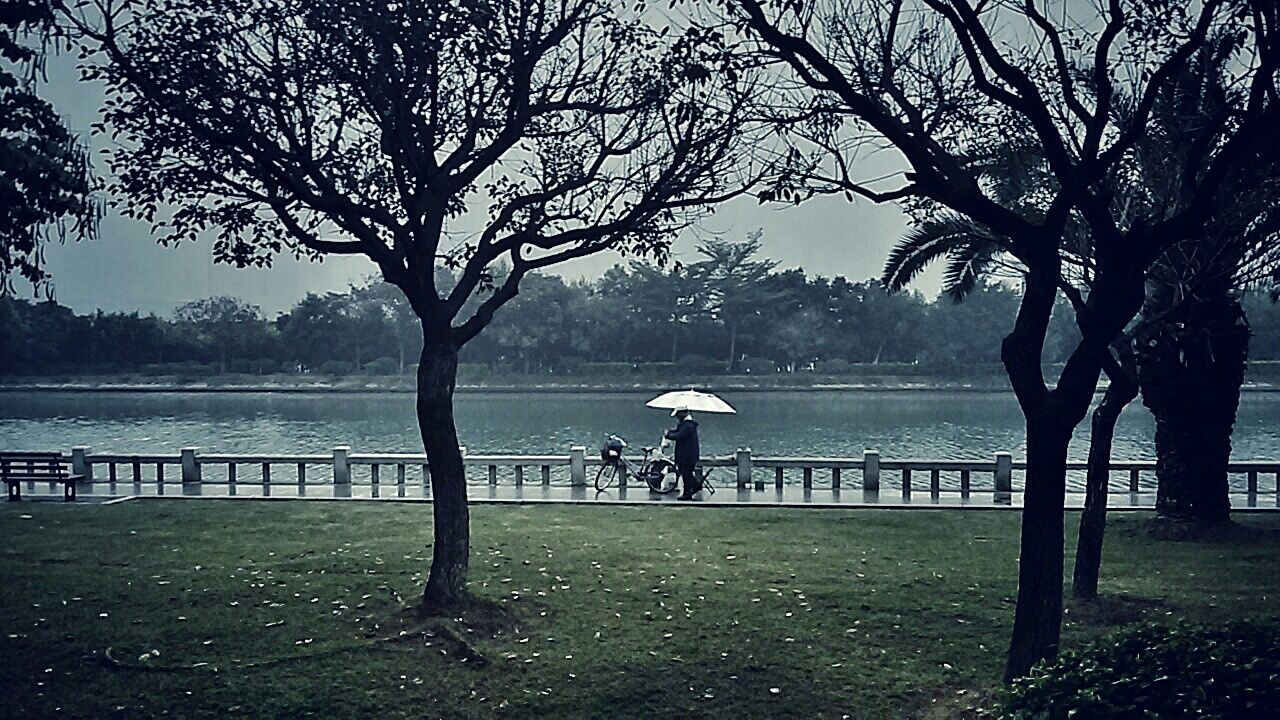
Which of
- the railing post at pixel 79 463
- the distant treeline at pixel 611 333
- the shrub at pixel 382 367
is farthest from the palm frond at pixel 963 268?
the shrub at pixel 382 367

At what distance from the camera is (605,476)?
69.9ft

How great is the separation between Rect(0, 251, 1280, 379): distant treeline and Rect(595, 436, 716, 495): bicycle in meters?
45.9

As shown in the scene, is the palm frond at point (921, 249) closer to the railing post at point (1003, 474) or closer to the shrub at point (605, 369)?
the railing post at point (1003, 474)

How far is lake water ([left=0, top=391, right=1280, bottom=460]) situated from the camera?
3434 centimetres

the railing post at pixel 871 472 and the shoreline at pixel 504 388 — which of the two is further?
the shoreline at pixel 504 388

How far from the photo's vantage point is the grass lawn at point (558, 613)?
7809mm

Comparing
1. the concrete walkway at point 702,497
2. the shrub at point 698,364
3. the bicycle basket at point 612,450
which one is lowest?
the concrete walkway at point 702,497

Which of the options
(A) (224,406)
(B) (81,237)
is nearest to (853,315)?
(A) (224,406)

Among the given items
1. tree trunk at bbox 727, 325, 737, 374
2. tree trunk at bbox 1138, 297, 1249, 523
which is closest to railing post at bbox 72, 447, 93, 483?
tree trunk at bbox 1138, 297, 1249, 523

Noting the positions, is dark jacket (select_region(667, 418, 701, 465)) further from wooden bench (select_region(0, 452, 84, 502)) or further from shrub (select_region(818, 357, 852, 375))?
shrub (select_region(818, 357, 852, 375))

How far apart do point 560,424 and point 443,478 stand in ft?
108

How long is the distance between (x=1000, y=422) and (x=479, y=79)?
125 ft

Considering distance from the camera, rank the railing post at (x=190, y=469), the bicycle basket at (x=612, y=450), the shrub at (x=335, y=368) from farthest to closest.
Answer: the shrub at (x=335, y=368), the railing post at (x=190, y=469), the bicycle basket at (x=612, y=450)

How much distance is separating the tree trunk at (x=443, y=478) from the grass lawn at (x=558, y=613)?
0.33 m
